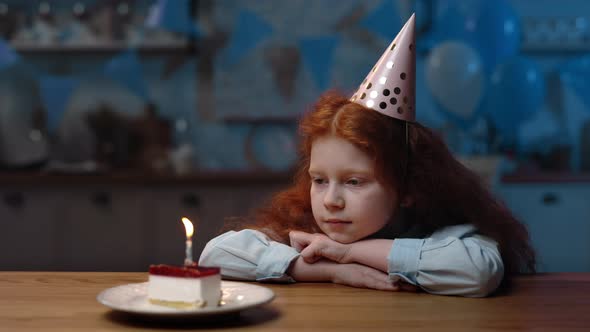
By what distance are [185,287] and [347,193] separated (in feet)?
1.15

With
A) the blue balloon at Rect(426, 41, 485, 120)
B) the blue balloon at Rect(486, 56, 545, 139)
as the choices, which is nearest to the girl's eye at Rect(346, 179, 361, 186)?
the blue balloon at Rect(426, 41, 485, 120)

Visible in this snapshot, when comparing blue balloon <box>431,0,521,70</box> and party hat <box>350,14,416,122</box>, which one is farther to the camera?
blue balloon <box>431,0,521,70</box>

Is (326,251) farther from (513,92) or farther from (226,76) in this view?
(226,76)

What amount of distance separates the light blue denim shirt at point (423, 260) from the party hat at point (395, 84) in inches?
7.6

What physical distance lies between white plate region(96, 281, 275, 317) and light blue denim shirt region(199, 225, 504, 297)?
17 cm

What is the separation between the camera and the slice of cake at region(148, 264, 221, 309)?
34.5 inches

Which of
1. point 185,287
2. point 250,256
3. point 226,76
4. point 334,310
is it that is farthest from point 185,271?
point 226,76

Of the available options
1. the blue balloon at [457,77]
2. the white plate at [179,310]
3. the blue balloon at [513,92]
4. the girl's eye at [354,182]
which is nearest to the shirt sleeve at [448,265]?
the girl's eye at [354,182]

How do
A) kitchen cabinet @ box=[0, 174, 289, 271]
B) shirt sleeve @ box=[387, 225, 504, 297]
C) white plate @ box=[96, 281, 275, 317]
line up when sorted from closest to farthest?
white plate @ box=[96, 281, 275, 317]
shirt sleeve @ box=[387, 225, 504, 297]
kitchen cabinet @ box=[0, 174, 289, 271]

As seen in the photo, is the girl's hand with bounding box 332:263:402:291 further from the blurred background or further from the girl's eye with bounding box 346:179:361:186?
the blurred background

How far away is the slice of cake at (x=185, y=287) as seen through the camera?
0.88 m

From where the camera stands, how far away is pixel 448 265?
3.54 feet

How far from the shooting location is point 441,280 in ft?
3.53

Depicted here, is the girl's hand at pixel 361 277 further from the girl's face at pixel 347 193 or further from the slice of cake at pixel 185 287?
the slice of cake at pixel 185 287
